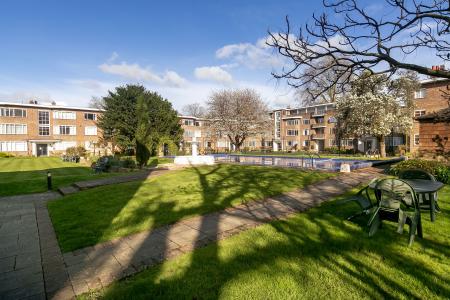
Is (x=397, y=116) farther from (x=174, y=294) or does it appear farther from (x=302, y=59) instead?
(x=174, y=294)

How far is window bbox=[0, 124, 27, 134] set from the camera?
44.3 metres

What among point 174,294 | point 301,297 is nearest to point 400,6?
point 301,297

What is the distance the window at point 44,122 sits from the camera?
4778cm

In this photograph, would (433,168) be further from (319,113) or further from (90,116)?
(90,116)

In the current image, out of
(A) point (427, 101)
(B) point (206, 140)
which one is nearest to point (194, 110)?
(B) point (206, 140)

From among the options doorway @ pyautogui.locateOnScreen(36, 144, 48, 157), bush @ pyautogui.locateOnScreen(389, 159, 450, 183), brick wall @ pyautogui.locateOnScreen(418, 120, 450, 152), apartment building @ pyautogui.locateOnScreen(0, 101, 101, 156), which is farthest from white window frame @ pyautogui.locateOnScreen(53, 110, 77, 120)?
brick wall @ pyautogui.locateOnScreen(418, 120, 450, 152)

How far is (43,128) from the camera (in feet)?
158

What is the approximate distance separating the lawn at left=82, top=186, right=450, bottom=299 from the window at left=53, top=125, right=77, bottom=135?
179ft

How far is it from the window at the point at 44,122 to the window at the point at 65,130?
4.52ft

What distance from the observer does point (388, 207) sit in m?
5.09

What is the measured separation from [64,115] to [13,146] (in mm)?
9748

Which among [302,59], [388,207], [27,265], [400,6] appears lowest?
[27,265]

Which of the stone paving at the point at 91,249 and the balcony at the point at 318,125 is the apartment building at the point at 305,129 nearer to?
the balcony at the point at 318,125

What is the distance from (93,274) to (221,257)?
2.04 metres
